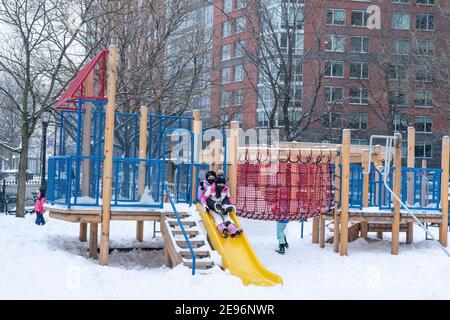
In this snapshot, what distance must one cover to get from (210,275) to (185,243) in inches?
53.2

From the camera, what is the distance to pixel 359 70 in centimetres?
4847

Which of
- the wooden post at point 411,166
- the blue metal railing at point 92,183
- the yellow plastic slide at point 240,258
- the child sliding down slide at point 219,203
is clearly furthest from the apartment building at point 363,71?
the yellow plastic slide at point 240,258

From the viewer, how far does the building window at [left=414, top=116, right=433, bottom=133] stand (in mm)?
51156

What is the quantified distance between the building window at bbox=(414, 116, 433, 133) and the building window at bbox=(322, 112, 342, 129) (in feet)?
36.6

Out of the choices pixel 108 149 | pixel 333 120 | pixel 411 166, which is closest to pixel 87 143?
pixel 108 149

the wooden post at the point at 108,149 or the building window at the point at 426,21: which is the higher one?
the building window at the point at 426,21

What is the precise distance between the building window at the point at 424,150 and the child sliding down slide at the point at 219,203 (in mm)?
43437

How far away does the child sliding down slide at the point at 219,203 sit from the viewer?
12062mm

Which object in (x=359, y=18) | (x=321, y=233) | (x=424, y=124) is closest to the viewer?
(x=321, y=233)

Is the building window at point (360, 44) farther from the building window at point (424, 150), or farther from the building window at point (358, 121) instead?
the building window at point (424, 150)

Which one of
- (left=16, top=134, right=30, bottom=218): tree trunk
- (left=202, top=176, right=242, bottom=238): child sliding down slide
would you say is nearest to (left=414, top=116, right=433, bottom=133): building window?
(left=16, top=134, right=30, bottom=218): tree trunk

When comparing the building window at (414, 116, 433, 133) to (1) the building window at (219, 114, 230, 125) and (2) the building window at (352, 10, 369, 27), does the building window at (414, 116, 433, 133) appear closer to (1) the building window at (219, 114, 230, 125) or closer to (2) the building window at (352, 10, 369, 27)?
(2) the building window at (352, 10, 369, 27)

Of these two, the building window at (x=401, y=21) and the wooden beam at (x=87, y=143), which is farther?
the building window at (x=401, y=21)

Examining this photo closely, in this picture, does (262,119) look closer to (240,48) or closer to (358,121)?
(358,121)
